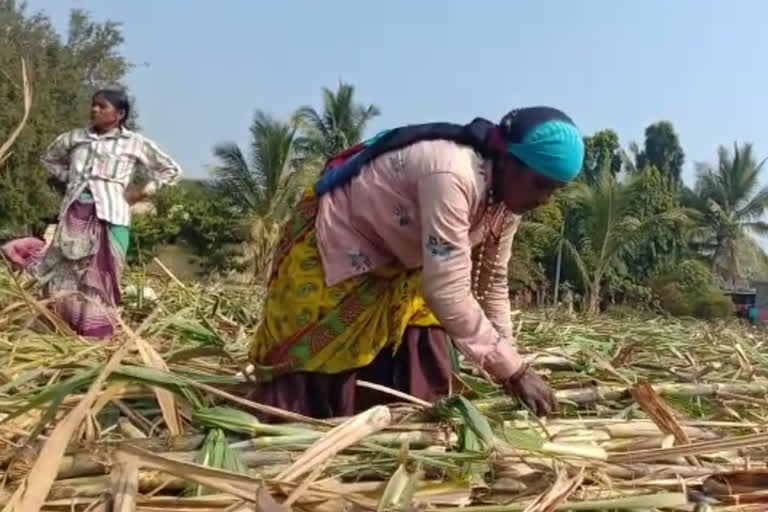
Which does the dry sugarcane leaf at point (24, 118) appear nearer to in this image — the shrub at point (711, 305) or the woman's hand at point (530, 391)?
the woman's hand at point (530, 391)

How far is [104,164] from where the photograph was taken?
4.80 metres

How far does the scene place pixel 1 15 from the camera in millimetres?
23297

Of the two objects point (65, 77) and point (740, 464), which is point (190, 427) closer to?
point (740, 464)

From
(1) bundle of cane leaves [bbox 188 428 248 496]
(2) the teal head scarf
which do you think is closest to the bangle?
(2) the teal head scarf

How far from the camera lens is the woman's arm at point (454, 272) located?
2516mm

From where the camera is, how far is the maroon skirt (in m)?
2.77

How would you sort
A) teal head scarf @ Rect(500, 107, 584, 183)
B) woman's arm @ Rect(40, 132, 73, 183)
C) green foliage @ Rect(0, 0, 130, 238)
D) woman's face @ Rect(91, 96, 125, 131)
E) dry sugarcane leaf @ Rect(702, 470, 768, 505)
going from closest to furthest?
1. dry sugarcane leaf @ Rect(702, 470, 768, 505)
2. teal head scarf @ Rect(500, 107, 584, 183)
3. woman's face @ Rect(91, 96, 125, 131)
4. woman's arm @ Rect(40, 132, 73, 183)
5. green foliage @ Rect(0, 0, 130, 238)

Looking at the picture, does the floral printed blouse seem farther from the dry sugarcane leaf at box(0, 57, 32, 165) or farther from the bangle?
the dry sugarcane leaf at box(0, 57, 32, 165)

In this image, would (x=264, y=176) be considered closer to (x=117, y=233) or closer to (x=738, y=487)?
(x=117, y=233)

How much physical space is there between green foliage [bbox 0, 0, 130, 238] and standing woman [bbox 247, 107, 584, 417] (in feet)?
44.2

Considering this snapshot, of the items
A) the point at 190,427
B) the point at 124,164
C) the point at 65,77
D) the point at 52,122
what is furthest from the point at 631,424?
the point at 65,77

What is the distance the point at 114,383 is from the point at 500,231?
118cm

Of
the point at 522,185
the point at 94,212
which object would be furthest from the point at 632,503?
the point at 94,212

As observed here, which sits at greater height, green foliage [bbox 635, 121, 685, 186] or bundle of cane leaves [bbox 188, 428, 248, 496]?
green foliage [bbox 635, 121, 685, 186]
